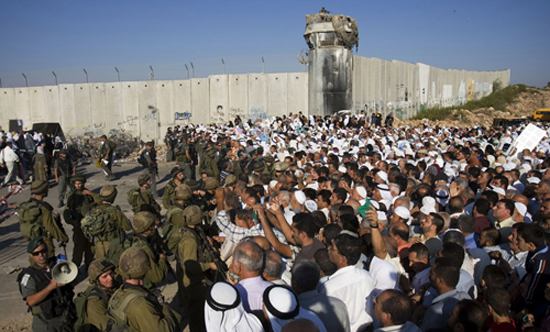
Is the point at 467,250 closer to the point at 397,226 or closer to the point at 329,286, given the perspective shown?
the point at 397,226

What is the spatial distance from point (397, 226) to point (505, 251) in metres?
1.11

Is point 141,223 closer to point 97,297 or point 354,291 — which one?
point 97,297

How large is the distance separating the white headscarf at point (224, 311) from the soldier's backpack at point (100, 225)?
319 centimetres

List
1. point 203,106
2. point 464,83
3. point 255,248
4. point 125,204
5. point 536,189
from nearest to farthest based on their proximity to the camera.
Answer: point 255,248 < point 536,189 < point 125,204 < point 203,106 < point 464,83

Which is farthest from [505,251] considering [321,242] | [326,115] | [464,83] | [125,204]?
[464,83]

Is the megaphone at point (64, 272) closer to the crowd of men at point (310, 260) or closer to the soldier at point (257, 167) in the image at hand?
the crowd of men at point (310, 260)

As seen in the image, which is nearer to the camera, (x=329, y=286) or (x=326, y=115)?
(x=329, y=286)

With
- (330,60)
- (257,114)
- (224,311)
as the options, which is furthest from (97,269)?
(257,114)

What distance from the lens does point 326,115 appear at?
22031mm

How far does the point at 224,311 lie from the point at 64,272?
74.5 inches

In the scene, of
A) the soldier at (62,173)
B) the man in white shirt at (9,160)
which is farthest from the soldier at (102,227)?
the man in white shirt at (9,160)

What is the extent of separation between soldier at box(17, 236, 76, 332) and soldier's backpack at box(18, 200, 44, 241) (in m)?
1.96

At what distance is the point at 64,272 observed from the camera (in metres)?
3.58

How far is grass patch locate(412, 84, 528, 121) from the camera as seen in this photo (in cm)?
3420
